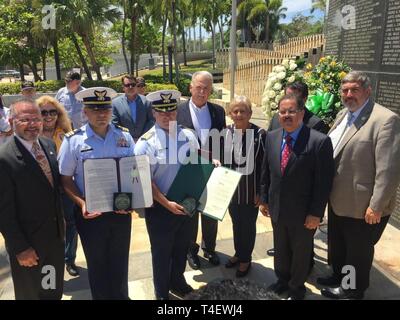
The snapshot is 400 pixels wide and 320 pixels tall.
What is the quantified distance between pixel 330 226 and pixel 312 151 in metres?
1.13

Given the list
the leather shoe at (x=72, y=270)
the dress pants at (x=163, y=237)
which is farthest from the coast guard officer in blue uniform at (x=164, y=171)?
the leather shoe at (x=72, y=270)

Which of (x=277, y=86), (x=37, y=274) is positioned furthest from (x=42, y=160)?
(x=277, y=86)

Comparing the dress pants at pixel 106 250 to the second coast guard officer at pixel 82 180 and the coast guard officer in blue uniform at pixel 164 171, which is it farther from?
the coast guard officer in blue uniform at pixel 164 171

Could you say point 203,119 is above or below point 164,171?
above

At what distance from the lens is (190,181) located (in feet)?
9.64

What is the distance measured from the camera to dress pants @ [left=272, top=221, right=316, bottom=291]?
309 cm

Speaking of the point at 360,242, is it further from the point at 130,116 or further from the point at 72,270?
the point at 130,116

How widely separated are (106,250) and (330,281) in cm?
224

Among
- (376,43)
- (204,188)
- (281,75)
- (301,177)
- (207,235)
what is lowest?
(207,235)

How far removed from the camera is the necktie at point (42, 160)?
8.23ft

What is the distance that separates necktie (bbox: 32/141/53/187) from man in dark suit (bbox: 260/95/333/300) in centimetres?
182

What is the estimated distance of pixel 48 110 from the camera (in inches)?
140

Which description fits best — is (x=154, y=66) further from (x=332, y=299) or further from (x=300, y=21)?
(x=332, y=299)

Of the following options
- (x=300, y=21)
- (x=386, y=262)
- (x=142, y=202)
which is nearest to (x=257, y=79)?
(x=386, y=262)
